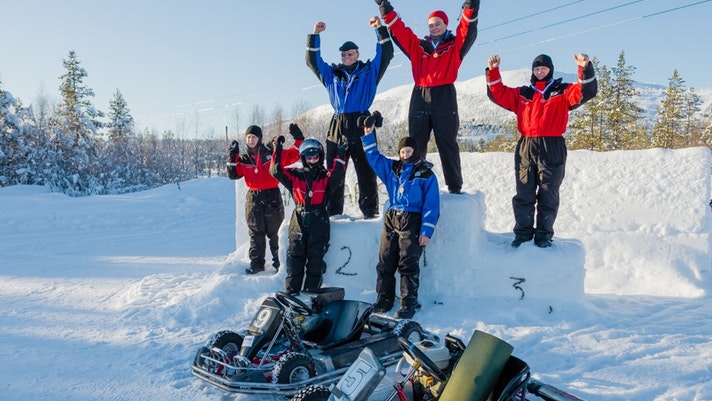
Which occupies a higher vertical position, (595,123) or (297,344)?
(595,123)

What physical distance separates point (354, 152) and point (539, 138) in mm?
2207

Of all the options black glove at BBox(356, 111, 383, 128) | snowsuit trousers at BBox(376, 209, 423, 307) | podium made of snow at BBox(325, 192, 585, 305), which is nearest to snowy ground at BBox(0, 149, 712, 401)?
podium made of snow at BBox(325, 192, 585, 305)

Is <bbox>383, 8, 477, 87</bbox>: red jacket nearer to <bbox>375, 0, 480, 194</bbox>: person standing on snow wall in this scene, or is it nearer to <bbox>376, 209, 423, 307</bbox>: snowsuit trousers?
<bbox>375, 0, 480, 194</bbox>: person standing on snow wall

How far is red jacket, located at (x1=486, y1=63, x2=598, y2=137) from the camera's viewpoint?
215 inches

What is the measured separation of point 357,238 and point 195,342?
2.24 meters

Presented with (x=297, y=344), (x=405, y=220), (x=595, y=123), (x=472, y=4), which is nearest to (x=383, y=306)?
(x=405, y=220)

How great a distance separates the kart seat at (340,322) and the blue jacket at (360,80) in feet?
8.99

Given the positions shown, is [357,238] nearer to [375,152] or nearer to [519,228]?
[375,152]

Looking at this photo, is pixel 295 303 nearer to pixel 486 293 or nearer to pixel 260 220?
pixel 486 293

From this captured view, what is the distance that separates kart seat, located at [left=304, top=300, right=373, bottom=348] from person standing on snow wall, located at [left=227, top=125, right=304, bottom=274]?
8.55 feet

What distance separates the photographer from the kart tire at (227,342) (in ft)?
13.6

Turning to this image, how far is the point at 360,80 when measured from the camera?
6188mm

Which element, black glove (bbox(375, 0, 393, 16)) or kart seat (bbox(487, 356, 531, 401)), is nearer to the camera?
kart seat (bbox(487, 356, 531, 401))

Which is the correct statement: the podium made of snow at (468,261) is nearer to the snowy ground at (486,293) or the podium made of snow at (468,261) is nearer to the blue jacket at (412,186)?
the snowy ground at (486,293)
